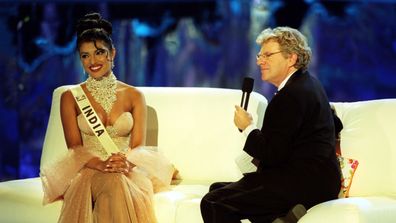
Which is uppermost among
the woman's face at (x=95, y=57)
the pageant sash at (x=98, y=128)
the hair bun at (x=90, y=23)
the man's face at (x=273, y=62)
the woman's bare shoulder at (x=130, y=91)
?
the hair bun at (x=90, y=23)

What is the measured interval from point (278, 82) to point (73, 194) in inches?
48.4

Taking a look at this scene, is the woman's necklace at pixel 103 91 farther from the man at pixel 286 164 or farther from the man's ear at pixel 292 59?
the man's ear at pixel 292 59

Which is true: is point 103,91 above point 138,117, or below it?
above

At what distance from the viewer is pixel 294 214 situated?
337cm

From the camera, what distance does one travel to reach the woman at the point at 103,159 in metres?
3.83

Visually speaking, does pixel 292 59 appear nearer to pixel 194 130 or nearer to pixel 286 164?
pixel 286 164

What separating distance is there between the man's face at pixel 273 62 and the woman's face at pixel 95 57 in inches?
41.3

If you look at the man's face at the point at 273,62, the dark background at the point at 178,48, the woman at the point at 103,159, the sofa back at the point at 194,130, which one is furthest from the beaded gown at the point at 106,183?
the dark background at the point at 178,48

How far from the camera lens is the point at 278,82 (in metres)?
3.65

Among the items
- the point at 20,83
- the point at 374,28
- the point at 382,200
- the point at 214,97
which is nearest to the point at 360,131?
the point at 382,200

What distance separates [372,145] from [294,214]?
820 mm

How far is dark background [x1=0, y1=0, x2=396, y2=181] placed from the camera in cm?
533

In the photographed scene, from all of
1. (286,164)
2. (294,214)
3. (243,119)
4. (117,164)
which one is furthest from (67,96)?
(294,214)

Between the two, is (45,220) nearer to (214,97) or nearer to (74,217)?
(74,217)
